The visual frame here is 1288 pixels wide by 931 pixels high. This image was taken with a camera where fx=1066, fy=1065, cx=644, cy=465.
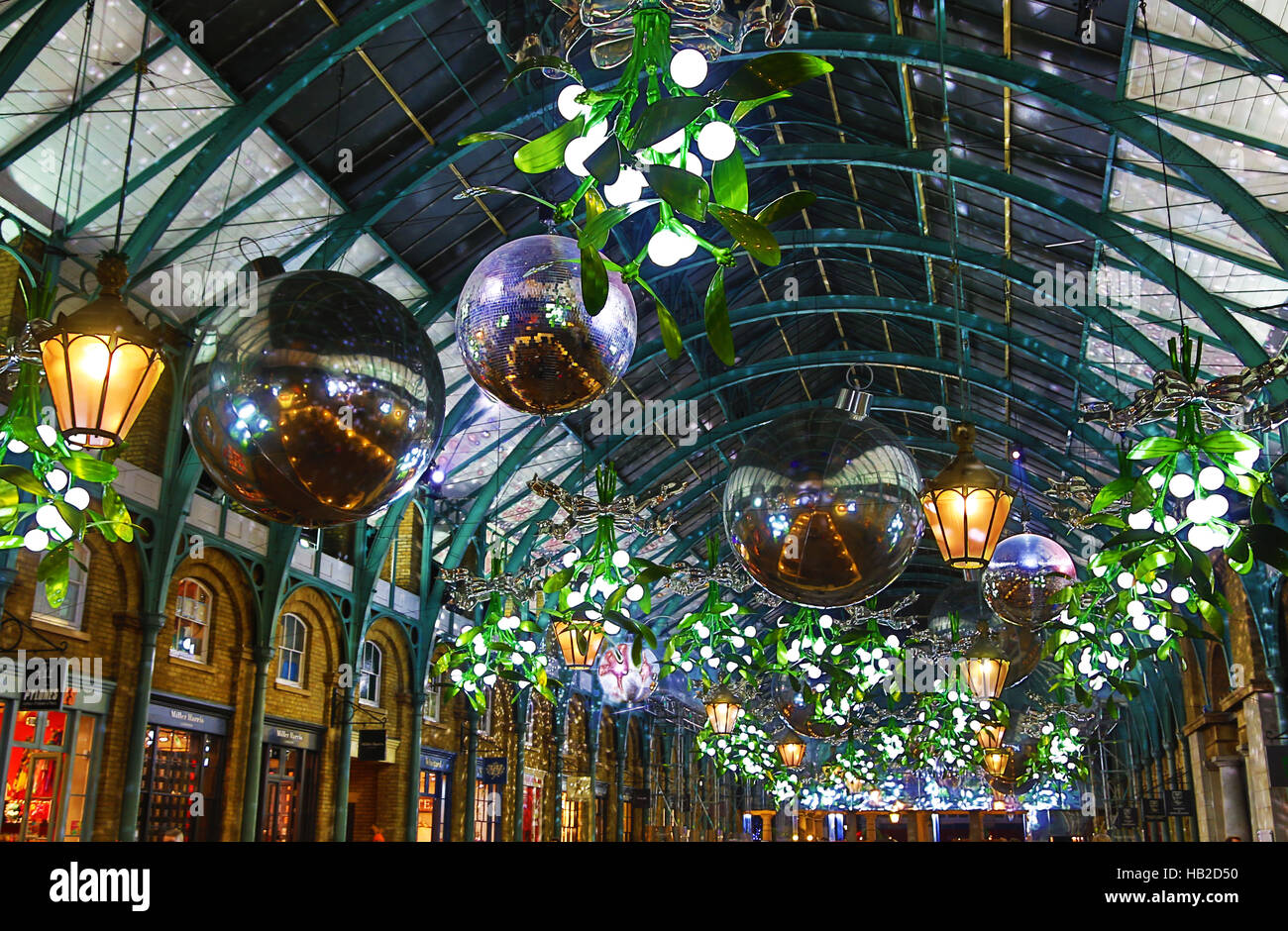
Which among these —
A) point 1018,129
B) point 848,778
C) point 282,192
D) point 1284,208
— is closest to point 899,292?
point 1018,129

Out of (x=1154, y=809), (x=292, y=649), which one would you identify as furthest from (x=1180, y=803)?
(x=292, y=649)

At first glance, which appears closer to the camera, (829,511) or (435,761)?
(829,511)

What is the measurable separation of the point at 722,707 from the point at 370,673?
753 centimetres

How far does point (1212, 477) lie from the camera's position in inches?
193

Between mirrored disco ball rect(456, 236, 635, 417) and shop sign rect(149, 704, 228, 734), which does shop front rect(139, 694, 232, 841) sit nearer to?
shop sign rect(149, 704, 228, 734)

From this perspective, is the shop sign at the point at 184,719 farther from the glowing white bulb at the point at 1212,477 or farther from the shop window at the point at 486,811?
the glowing white bulb at the point at 1212,477


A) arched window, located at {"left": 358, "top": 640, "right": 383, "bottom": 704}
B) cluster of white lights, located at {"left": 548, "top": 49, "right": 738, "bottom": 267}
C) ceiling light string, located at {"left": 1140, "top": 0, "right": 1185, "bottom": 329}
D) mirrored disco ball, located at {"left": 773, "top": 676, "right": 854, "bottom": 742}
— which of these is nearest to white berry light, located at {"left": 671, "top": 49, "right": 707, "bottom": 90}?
cluster of white lights, located at {"left": 548, "top": 49, "right": 738, "bottom": 267}

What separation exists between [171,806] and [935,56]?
12.3 m

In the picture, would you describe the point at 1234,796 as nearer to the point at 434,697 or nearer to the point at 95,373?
the point at 434,697

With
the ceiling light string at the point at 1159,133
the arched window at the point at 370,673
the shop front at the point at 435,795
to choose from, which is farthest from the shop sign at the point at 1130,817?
the ceiling light string at the point at 1159,133

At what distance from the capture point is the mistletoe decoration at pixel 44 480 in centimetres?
415

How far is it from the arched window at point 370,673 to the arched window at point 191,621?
4150 millimetres

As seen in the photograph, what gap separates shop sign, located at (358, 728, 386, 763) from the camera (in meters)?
17.7

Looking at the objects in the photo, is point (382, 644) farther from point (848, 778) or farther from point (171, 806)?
point (848, 778)
